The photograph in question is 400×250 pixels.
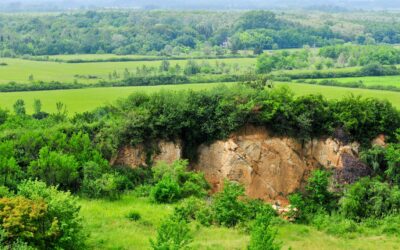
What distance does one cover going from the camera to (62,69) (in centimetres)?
9300

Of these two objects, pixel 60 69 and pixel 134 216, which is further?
pixel 60 69

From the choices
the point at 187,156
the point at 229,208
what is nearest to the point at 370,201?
the point at 229,208

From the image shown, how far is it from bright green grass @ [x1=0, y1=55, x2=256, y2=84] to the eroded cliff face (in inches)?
1823

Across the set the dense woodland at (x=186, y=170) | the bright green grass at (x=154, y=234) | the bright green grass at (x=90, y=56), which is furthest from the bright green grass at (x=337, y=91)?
the bright green grass at (x=90, y=56)

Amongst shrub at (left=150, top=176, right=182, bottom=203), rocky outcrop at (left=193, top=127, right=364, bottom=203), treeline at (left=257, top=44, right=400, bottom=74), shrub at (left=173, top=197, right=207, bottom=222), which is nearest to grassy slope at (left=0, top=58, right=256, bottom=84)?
treeline at (left=257, top=44, right=400, bottom=74)

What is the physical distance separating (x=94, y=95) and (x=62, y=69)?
26.3m

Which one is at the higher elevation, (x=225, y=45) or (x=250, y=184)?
(x=250, y=184)

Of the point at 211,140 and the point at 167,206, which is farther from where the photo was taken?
the point at 211,140

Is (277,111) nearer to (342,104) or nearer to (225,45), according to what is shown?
(342,104)

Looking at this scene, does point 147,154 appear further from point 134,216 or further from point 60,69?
point 60,69

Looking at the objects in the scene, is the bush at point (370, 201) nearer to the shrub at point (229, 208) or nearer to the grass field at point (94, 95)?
the shrub at point (229, 208)

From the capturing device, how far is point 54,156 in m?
30.3

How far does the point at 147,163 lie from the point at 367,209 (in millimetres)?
11697

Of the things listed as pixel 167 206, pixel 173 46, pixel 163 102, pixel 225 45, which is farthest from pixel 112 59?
pixel 167 206
